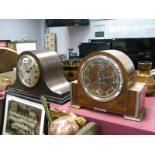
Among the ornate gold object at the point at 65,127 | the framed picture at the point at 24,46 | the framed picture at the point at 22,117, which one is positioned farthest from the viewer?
the framed picture at the point at 24,46

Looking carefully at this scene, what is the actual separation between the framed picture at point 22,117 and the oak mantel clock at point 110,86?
23 centimetres

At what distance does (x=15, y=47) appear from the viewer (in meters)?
2.62

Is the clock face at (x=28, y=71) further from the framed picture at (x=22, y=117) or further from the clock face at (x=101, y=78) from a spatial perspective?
the clock face at (x=101, y=78)

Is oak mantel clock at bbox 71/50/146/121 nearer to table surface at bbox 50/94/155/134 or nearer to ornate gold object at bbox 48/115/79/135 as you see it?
table surface at bbox 50/94/155/134

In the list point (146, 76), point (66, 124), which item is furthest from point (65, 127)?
point (146, 76)

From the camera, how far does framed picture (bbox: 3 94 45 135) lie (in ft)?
3.05

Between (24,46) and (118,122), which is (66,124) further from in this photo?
(24,46)

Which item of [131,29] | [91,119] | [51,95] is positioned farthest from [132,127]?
[131,29]

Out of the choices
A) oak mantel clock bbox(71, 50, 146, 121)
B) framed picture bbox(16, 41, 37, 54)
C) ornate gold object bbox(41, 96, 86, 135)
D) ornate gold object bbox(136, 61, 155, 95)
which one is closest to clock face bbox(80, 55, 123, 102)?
oak mantel clock bbox(71, 50, 146, 121)

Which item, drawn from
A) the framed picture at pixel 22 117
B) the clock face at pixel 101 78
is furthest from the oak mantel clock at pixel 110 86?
the framed picture at pixel 22 117

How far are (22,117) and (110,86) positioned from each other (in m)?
0.48

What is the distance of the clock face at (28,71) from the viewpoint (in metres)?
0.97
